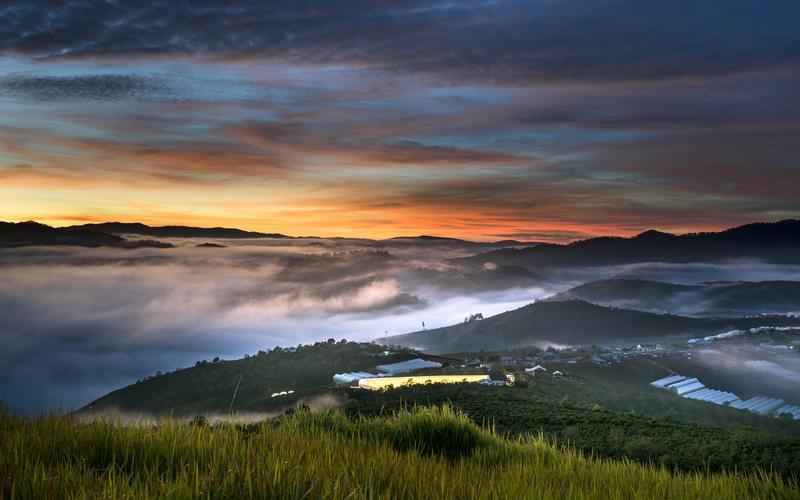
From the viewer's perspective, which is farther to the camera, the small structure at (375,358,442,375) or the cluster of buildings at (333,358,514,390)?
the small structure at (375,358,442,375)

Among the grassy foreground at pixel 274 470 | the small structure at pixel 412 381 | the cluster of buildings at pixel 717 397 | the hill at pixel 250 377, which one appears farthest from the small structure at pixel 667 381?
the grassy foreground at pixel 274 470

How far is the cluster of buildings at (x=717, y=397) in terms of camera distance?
96.8 meters

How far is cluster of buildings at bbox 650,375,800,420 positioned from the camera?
96.8 meters

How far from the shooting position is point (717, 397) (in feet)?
335

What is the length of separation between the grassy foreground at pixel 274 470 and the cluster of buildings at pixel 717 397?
96414mm

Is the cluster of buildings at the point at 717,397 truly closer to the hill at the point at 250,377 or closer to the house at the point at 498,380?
the house at the point at 498,380

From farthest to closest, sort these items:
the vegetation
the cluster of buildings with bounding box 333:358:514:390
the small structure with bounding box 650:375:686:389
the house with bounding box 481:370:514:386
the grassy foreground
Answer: the small structure with bounding box 650:375:686:389 → the cluster of buildings with bounding box 333:358:514:390 → the house with bounding box 481:370:514:386 → the vegetation → the grassy foreground

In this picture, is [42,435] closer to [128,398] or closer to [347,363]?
[347,363]

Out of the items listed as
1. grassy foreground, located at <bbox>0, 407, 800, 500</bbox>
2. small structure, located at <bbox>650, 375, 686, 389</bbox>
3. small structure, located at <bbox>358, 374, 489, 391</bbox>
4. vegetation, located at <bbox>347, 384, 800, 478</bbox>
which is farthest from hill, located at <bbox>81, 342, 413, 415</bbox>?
grassy foreground, located at <bbox>0, 407, 800, 500</bbox>

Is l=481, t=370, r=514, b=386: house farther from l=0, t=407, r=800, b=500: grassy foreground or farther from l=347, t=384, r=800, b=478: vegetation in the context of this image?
l=0, t=407, r=800, b=500: grassy foreground

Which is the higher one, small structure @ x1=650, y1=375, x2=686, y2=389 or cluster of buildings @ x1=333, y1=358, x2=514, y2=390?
cluster of buildings @ x1=333, y1=358, x2=514, y2=390

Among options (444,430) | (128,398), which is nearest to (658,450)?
(444,430)

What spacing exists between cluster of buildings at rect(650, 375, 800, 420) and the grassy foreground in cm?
9641

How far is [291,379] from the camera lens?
131 m
